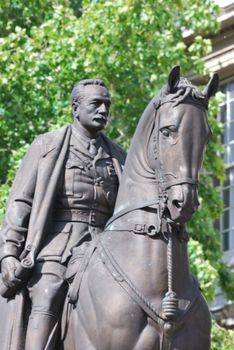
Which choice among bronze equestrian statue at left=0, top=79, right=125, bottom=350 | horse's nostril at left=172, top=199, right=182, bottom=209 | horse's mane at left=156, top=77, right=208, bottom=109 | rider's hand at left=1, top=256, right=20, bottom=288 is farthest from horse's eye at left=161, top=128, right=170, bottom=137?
rider's hand at left=1, top=256, right=20, bottom=288

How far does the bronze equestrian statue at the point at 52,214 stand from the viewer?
1133cm

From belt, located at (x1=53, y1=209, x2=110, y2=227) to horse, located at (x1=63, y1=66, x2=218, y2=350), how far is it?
71 centimetres

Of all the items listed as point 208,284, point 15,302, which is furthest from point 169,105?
point 208,284

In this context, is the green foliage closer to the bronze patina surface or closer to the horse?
the bronze patina surface

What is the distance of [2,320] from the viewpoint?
38.1 ft

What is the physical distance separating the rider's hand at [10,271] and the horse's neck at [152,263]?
928 millimetres

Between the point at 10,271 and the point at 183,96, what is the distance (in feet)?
6.00

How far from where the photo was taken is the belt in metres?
11.7

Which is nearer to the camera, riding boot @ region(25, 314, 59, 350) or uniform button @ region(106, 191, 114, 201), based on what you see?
riding boot @ region(25, 314, 59, 350)

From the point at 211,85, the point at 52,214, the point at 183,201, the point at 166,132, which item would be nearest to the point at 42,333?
the point at 52,214

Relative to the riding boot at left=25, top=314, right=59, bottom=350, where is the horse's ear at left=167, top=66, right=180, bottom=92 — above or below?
above

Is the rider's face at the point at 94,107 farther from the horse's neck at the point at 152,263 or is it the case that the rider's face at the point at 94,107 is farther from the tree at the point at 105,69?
the tree at the point at 105,69

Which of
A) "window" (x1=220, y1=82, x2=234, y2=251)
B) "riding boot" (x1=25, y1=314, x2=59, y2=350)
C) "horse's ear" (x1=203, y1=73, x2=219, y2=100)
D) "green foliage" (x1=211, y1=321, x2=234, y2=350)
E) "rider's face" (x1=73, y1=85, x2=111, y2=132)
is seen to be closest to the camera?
"horse's ear" (x1=203, y1=73, x2=219, y2=100)

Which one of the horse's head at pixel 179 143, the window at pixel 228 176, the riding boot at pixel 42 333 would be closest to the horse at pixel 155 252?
the horse's head at pixel 179 143
